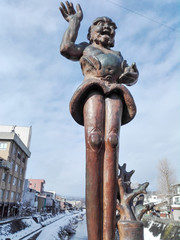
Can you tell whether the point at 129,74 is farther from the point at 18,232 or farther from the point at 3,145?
the point at 3,145

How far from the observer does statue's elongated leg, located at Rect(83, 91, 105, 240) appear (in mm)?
2242

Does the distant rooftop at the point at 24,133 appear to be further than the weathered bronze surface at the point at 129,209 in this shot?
Yes

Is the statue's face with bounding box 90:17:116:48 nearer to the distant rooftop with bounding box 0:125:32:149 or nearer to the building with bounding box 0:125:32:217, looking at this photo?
the building with bounding box 0:125:32:217

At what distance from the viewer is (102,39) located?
3.38m

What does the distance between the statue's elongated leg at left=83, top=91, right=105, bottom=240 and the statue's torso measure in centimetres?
33

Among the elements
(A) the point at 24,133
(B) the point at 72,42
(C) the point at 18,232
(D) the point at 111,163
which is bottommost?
(C) the point at 18,232

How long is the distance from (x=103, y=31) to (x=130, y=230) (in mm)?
2918

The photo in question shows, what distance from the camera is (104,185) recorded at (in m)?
2.38

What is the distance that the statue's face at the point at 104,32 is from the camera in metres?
3.38

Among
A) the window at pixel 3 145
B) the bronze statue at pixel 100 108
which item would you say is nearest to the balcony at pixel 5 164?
the window at pixel 3 145

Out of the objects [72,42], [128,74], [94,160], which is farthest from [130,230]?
[72,42]

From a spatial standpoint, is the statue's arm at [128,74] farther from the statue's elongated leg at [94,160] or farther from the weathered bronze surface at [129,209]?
the weathered bronze surface at [129,209]


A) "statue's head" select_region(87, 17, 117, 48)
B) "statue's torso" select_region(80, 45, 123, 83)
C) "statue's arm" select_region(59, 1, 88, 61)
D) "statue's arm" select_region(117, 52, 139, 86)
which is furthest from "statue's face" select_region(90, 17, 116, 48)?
"statue's arm" select_region(117, 52, 139, 86)

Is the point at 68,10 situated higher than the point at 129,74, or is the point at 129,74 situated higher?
the point at 68,10
